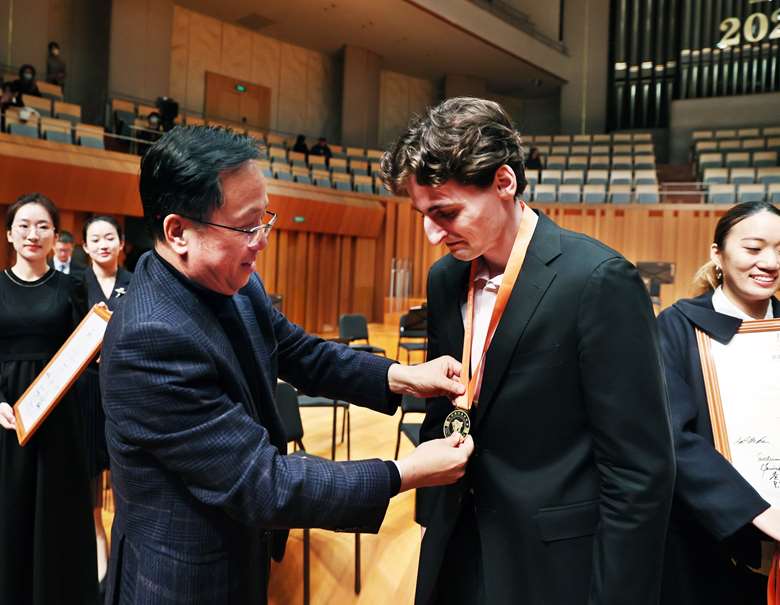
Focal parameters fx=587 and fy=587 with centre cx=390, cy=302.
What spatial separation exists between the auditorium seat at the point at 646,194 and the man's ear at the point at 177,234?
9924mm

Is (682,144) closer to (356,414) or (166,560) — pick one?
(356,414)

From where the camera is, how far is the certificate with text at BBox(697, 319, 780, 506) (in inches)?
52.5

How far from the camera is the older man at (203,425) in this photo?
98 cm

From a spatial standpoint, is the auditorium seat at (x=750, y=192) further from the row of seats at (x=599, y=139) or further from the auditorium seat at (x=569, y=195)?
the row of seats at (x=599, y=139)

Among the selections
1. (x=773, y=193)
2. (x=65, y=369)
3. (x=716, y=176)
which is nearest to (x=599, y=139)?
(x=716, y=176)

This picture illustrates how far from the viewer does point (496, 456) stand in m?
1.11

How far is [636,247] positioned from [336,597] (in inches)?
346

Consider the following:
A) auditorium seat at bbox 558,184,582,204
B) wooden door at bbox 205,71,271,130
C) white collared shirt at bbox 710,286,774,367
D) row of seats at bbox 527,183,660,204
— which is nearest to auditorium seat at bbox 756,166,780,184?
row of seats at bbox 527,183,660,204

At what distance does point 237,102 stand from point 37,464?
10881 mm

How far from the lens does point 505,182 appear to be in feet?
3.57

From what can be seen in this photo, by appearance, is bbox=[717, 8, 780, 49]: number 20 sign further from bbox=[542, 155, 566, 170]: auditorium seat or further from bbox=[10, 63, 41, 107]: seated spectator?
bbox=[10, 63, 41, 107]: seated spectator

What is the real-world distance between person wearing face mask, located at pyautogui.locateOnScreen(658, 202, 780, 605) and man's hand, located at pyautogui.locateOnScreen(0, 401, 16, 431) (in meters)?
2.08

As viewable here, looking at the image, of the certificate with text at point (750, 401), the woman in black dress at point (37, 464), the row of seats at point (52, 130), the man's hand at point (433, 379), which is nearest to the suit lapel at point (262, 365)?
the man's hand at point (433, 379)

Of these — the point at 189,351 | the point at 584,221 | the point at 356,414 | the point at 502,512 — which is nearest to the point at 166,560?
the point at 189,351
